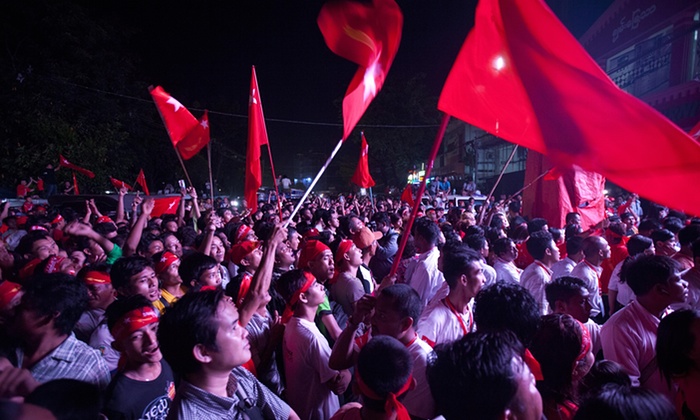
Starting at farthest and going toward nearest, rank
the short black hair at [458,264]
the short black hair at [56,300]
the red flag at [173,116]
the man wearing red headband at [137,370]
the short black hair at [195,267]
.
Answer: the red flag at [173,116] < the short black hair at [195,267] < the short black hair at [458,264] < the short black hair at [56,300] < the man wearing red headband at [137,370]

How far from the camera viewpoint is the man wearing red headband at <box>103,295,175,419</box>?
7.24ft

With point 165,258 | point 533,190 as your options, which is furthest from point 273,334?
point 533,190

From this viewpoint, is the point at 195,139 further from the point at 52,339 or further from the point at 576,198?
the point at 576,198

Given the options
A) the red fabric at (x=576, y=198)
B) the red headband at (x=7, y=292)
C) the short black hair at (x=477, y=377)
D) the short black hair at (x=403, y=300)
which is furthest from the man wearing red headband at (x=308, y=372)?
the red fabric at (x=576, y=198)

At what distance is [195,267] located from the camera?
4.09 metres

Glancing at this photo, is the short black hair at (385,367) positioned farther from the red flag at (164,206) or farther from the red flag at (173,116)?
the red flag at (164,206)

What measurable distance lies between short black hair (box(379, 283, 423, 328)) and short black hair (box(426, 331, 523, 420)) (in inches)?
27.1

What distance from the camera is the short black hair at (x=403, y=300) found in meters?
2.58

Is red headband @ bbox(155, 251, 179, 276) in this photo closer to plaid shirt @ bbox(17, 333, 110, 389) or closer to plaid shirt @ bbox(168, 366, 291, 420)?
plaid shirt @ bbox(17, 333, 110, 389)

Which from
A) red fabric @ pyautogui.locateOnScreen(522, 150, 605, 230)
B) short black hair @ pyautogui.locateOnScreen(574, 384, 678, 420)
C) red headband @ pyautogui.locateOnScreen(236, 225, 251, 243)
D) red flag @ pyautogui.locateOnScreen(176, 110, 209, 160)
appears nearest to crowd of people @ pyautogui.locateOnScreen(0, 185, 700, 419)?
short black hair @ pyautogui.locateOnScreen(574, 384, 678, 420)

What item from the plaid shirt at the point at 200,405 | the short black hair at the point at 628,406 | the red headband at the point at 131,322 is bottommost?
the plaid shirt at the point at 200,405

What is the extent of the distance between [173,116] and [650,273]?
7.13m

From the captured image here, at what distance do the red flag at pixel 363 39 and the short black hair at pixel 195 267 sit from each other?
1.98 metres

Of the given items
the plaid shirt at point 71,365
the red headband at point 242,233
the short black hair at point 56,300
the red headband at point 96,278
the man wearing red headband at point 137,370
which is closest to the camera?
the man wearing red headband at point 137,370
